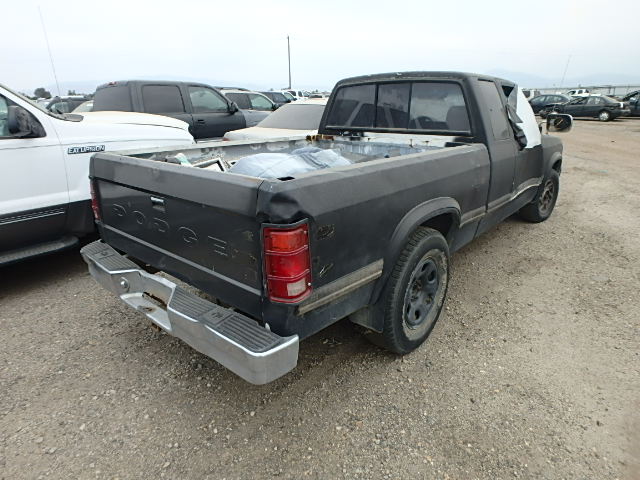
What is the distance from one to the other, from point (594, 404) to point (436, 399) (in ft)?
3.00

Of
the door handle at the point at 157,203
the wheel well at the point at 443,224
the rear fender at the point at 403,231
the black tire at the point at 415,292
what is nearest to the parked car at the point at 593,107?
the wheel well at the point at 443,224

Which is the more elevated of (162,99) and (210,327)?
(162,99)

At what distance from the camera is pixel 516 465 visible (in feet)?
6.69

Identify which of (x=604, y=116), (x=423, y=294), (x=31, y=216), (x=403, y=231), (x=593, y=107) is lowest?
(x=604, y=116)

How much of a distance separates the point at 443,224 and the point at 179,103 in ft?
20.7

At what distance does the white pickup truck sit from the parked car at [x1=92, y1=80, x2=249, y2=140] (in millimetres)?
3062

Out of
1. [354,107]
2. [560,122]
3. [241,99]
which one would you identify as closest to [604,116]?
[241,99]

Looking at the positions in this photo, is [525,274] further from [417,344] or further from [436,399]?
[436,399]

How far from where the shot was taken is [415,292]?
9.20 feet

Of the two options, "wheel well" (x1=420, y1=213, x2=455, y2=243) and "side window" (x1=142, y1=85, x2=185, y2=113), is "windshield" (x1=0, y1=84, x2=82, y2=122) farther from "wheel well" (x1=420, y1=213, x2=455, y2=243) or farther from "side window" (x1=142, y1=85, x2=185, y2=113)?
"wheel well" (x1=420, y1=213, x2=455, y2=243)

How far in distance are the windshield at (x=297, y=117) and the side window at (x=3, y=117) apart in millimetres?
4037

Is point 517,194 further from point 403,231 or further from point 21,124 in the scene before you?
point 21,124

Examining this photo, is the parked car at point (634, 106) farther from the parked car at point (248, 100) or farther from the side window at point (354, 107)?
the side window at point (354, 107)

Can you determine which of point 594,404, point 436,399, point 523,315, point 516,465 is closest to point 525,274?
point 523,315
